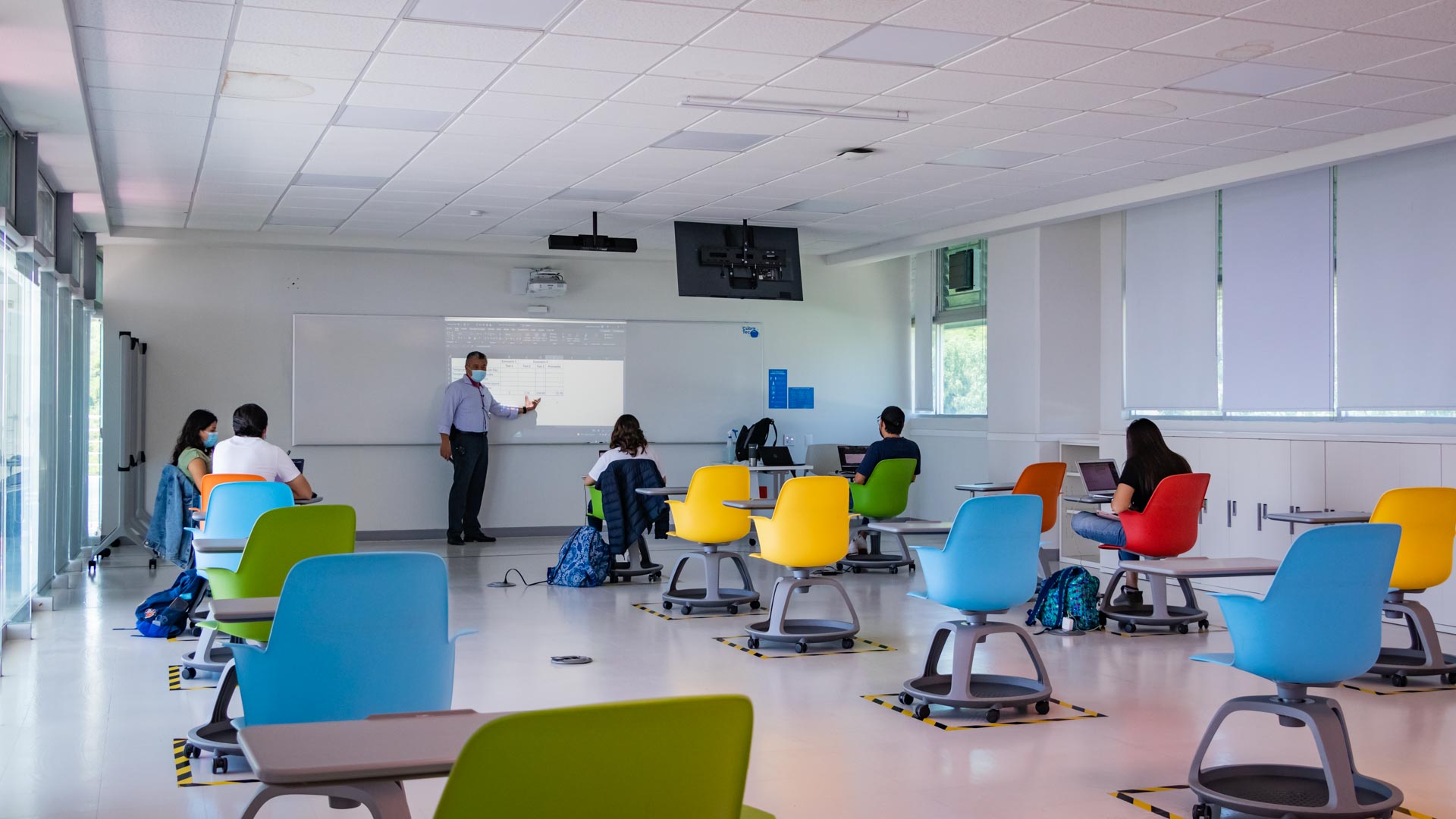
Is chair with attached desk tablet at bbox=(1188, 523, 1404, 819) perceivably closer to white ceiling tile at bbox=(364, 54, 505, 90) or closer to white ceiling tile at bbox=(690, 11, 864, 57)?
white ceiling tile at bbox=(690, 11, 864, 57)

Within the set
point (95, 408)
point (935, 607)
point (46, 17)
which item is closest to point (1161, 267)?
point (935, 607)

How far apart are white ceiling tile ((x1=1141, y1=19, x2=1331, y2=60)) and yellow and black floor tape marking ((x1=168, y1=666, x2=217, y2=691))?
503 cm

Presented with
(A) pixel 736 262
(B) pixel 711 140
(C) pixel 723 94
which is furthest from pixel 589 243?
(C) pixel 723 94

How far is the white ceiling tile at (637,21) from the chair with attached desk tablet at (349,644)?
257 cm

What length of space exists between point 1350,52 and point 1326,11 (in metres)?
0.66

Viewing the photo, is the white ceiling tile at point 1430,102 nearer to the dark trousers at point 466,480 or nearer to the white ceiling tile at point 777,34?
the white ceiling tile at point 777,34

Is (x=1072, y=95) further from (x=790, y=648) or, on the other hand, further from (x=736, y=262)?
(x=736, y=262)

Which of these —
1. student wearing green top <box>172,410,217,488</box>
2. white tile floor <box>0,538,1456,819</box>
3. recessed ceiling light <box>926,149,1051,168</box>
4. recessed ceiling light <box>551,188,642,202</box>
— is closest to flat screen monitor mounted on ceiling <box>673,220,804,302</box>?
recessed ceiling light <box>551,188,642,202</box>

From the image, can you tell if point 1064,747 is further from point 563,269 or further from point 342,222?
point 563,269

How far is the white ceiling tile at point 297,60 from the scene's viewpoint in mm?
5449

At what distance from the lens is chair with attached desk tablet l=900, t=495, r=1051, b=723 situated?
5.14 meters

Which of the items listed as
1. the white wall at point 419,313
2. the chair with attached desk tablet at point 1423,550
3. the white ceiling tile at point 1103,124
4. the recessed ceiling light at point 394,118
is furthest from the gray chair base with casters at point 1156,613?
the white wall at point 419,313

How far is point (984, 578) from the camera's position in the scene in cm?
516

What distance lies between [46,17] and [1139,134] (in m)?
5.52
